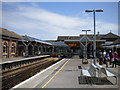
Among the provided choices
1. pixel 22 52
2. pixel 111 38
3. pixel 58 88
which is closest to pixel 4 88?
pixel 58 88

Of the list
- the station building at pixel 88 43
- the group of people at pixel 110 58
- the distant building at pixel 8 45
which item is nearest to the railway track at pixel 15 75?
the group of people at pixel 110 58

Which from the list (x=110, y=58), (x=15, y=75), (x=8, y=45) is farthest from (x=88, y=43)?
(x=15, y=75)

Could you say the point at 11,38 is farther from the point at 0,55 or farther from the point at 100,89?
the point at 100,89

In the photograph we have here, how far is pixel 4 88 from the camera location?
28.0 feet

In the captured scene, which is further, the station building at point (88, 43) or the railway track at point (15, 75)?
the station building at point (88, 43)

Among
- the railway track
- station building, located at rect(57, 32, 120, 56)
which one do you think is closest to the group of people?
the railway track

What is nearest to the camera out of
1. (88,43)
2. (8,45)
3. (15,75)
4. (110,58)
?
(15,75)

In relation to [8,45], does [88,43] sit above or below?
above

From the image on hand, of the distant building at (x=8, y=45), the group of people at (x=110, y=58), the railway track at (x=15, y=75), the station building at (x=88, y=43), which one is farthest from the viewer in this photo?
the station building at (x=88, y=43)

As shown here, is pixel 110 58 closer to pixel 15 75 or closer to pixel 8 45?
pixel 15 75

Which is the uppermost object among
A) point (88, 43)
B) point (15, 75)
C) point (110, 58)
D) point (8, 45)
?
point (88, 43)

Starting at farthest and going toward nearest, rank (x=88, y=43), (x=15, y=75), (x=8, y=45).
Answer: (x=88, y=43) < (x=8, y=45) < (x=15, y=75)

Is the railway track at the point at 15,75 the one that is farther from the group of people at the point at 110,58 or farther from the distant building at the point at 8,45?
the distant building at the point at 8,45

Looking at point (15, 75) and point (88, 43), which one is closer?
point (15, 75)
